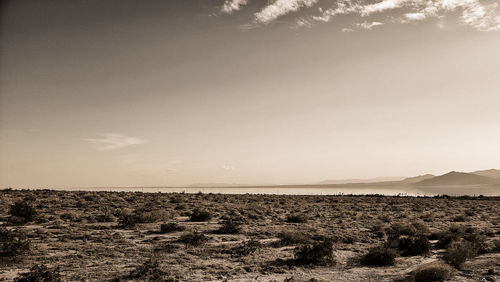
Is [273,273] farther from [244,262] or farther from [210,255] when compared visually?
[210,255]

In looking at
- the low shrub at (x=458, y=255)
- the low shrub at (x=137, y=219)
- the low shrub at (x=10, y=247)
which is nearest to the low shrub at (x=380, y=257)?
the low shrub at (x=458, y=255)

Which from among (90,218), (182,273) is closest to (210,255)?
(182,273)

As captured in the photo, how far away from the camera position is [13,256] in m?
12.0

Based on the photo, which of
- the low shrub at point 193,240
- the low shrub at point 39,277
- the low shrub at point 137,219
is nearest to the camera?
the low shrub at point 39,277

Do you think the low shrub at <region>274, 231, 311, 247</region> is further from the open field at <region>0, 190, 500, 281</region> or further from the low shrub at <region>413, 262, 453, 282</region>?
the low shrub at <region>413, 262, 453, 282</region>

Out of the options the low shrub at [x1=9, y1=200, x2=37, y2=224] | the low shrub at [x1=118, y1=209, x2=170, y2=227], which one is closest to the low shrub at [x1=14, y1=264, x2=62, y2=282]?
the low shrub at [x1=118, y1=209, x2=170, y2=227]

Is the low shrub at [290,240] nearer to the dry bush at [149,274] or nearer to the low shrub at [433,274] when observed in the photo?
the low shrub at [433,274]

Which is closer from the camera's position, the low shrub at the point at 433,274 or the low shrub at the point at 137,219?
the low shrub at the point at 433,274

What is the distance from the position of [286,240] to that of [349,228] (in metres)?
7.23

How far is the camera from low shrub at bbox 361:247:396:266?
483 inches

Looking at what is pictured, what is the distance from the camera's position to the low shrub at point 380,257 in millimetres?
12258

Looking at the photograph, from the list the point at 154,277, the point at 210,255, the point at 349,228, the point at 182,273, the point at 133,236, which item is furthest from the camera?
the point at 349,228

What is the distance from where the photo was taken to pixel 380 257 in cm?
1234

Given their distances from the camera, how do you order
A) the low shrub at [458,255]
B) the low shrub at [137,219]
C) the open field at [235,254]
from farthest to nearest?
the low shrub at [137,219]
the low shrub at [458,255]
the open field at [235,254]
